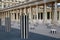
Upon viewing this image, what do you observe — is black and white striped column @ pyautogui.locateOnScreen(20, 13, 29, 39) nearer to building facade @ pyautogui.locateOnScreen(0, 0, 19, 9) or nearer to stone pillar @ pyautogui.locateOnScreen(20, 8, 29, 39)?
stone pillar @ pyautogui.locateOnScreen(20, 8, 29, 39)

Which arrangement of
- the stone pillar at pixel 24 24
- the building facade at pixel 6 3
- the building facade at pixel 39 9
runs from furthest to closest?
1. the building facade at pixel 6 3
2. the building facade at pixel 39 9
3. the stone pillar at pixel 24 24

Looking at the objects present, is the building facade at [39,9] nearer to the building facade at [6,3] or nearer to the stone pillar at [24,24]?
the building facade at [6,3]

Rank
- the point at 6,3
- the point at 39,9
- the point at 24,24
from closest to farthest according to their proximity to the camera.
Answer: the point at 24,24
the point at 39,9
the point at 6,3

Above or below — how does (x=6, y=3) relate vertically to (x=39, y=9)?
above

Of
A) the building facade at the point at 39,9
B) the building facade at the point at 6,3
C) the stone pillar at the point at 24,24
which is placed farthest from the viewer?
the building facade at the point at 6,3

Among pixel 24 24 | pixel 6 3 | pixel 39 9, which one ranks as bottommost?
pixel 24 24

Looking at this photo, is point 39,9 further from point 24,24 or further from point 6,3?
point 24,24

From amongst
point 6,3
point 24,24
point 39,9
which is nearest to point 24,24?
point 24,24

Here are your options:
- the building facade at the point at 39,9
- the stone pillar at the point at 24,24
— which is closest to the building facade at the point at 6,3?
the building facade at the point at 39,9

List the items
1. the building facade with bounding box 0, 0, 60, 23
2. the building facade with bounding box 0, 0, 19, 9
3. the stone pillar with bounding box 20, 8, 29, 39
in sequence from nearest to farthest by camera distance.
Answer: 1. the stone pillar with bounding box 20, 8, 29, 39
2. the building facade with bounding box 0, 0, 60, 23
3. the building facade with bounding box 0, 0, 19, 9

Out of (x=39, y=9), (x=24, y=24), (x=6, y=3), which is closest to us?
(x=24, y=24)

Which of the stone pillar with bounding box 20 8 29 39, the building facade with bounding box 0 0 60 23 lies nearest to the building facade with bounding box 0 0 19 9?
the building facade with bounding box 0 0 60 23

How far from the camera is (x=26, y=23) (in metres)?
11.3

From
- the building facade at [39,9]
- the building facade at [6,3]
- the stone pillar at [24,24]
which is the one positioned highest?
the building facade at [6,3]
